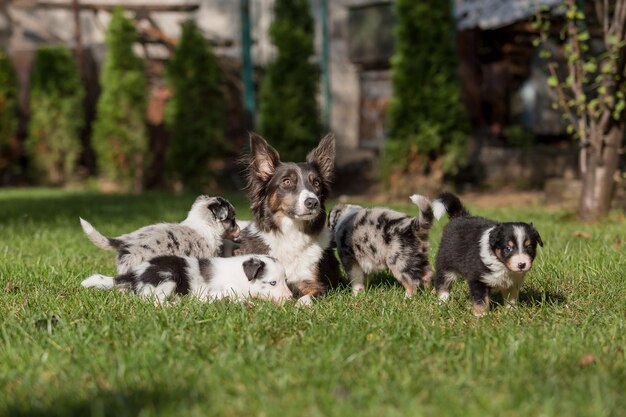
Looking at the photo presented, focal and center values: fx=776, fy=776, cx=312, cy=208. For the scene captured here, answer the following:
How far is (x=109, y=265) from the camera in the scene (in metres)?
7.62

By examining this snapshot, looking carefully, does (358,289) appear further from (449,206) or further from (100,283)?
(100,283)

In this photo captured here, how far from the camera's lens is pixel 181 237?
677cm

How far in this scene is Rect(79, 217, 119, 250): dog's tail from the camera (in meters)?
6.32

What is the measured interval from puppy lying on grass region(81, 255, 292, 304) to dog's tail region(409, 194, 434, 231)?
1.17 metres

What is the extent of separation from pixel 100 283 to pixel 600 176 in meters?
7.66

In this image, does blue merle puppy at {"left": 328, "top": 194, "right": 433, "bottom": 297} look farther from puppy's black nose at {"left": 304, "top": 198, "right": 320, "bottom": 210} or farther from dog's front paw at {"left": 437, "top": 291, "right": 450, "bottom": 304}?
puppy's black nose at {"left": 304, "top": 198, "right": 320, "bottom": 210}

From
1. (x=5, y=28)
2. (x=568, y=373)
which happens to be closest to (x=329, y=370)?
(x=568, y=373)

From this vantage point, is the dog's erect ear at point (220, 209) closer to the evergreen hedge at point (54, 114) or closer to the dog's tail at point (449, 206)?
the dog's tail at point (449, 206)

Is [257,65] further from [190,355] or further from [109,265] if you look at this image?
[190,355]

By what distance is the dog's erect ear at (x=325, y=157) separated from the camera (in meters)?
6.46

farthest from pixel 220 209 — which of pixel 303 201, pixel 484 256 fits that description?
pixel 484 256

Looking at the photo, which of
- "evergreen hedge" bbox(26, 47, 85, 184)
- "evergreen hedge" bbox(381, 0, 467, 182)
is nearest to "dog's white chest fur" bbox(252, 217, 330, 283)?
"evergreen hedge" bbox(381, 0, 467, 182)

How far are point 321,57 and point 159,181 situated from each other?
539cm

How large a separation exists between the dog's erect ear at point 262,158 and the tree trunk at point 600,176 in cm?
620
